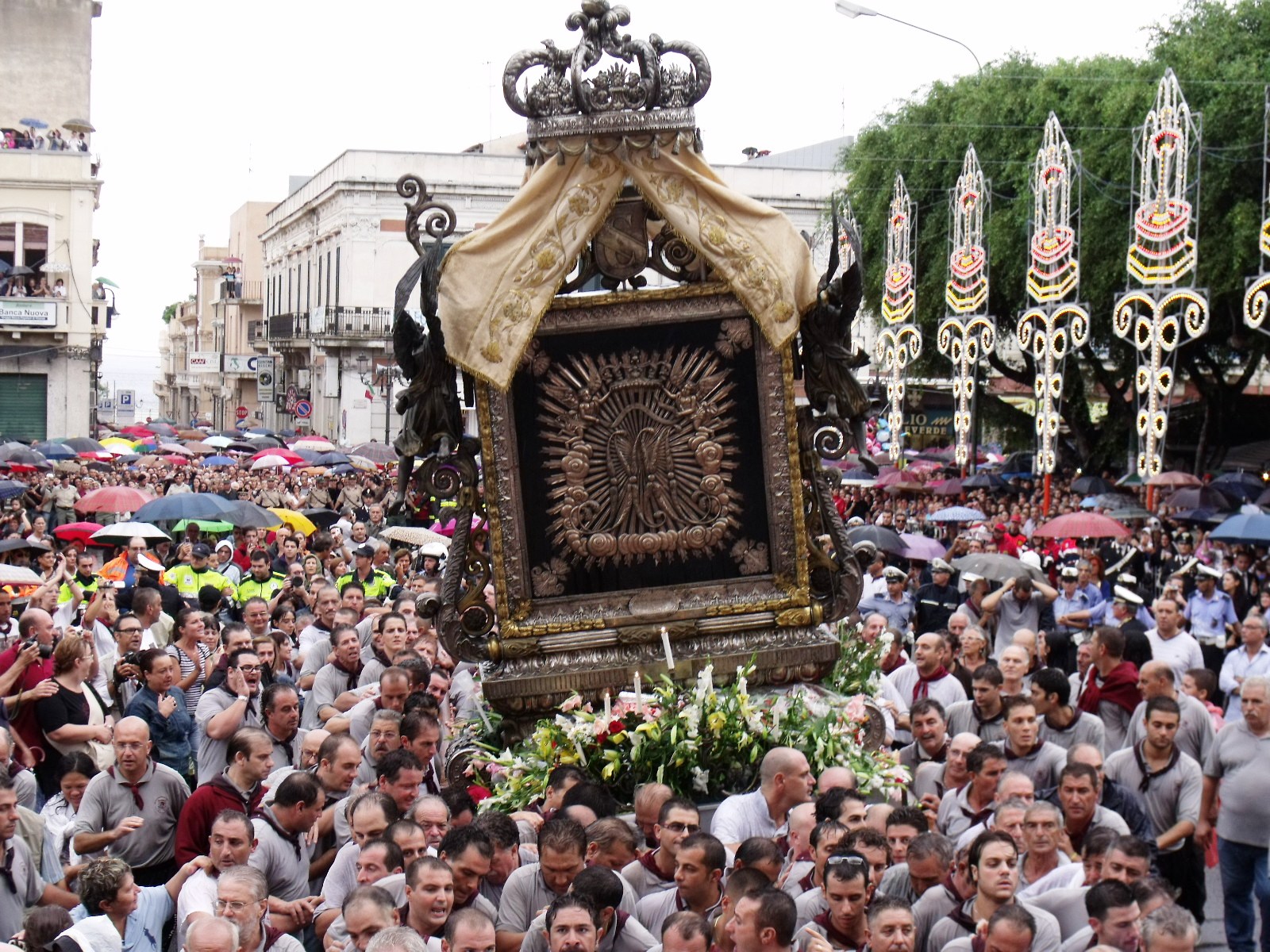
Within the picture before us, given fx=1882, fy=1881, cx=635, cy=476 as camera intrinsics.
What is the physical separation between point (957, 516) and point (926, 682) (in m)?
15.1

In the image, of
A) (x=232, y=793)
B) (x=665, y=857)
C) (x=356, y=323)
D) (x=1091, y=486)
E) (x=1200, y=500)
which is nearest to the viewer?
(x=665, y=857)

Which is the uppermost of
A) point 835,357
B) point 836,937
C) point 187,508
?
point 835,357

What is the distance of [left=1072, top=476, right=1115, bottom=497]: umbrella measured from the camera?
1234 inches

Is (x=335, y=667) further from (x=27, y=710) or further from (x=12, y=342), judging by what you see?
(x=12, y=342)

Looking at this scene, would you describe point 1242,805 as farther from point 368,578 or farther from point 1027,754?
point 368,578

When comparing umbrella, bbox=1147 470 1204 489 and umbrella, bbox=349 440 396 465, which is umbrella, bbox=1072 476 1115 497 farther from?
umbrella, bbox=349 440 396 465

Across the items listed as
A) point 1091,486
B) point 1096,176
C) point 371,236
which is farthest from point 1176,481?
point 371,236

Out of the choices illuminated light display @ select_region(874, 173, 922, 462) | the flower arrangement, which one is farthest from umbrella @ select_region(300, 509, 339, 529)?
the flower arrangement

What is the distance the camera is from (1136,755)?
9.56 m

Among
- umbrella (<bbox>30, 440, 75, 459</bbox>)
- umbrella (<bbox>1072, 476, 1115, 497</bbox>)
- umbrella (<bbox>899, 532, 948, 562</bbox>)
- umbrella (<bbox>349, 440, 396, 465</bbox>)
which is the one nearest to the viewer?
umbrella (<bbox>899, 532, 948, 562</bbox>)

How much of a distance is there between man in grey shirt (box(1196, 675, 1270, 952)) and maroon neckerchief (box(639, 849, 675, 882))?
10.2 feet

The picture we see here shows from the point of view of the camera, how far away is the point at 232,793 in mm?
8758

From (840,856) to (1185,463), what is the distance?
32.1 meters

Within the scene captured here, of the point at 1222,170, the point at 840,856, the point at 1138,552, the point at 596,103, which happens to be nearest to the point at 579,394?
the point at 596,103
